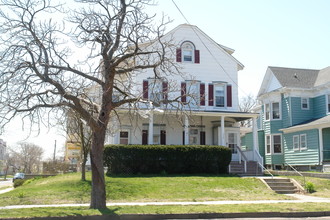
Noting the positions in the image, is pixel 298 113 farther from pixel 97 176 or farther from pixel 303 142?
pixel 97 176

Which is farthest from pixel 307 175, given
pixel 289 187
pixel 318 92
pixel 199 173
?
pixel 318 92

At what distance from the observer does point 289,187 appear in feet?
63.0

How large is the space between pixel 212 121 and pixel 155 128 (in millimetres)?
4378

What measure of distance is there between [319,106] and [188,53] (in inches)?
468

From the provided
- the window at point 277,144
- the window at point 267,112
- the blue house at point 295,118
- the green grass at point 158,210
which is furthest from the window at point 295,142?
the green grass at point 158,210

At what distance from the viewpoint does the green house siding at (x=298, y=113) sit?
3098 centimetres

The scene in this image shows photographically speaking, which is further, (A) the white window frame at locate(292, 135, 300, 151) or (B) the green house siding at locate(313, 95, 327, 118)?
(B) the green house siding at locate(313, 95, 327, 118)

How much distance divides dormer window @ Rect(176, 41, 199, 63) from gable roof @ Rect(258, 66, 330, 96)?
873cm

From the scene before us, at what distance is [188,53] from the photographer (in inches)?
1102

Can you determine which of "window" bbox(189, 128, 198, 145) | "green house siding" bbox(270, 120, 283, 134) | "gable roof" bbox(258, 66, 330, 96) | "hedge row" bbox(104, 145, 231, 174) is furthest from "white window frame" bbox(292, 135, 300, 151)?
"hedge row" bbox(104, 145, 231, 174)

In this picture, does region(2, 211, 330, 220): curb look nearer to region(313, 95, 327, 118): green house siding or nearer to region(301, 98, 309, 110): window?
region(313, 95, 327, 118): green house siding

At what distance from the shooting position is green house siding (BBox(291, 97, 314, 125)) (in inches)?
1220

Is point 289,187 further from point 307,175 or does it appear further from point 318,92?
point 318,92

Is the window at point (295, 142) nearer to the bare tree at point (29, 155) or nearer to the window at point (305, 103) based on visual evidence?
the window at point (305, 103)
